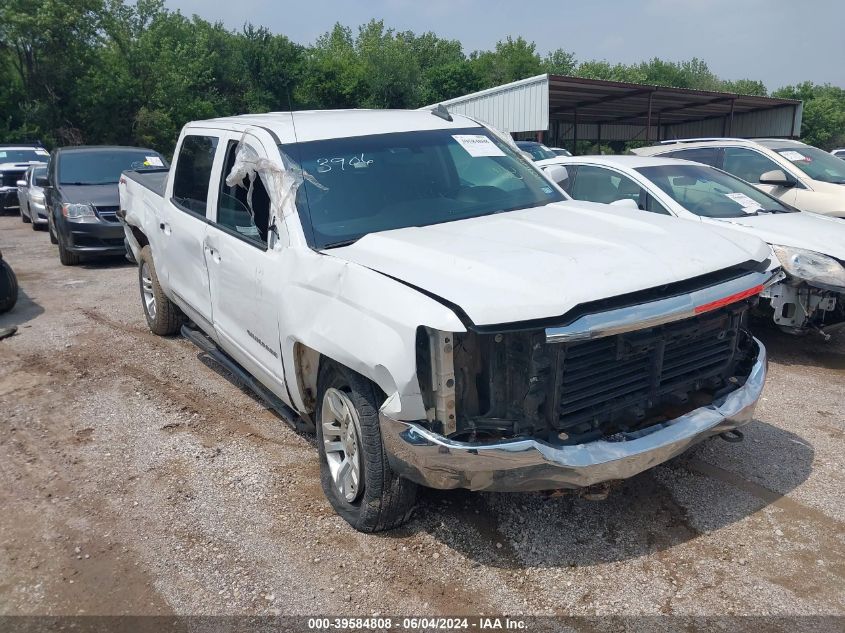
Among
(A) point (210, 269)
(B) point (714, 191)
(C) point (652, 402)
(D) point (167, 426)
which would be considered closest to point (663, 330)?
(C) point (652, 402)

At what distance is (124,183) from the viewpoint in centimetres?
701

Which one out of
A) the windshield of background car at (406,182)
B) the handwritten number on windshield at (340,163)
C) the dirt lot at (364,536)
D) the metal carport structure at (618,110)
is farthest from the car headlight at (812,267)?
the metal carport structure at (618,110)

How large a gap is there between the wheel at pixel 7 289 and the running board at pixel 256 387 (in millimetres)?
3497

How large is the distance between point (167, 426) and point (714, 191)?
5322mm

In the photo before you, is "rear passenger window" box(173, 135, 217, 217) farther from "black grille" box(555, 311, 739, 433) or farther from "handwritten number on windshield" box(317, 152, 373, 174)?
"black grille" box(555, 311, 739, 433)

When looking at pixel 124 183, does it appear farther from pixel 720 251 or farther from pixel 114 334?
pixel 720 251

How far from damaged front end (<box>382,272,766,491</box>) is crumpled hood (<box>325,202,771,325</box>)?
0.12m

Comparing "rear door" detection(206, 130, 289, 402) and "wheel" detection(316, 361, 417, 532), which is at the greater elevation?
"rear door" detection(206, 130, 289, 402)

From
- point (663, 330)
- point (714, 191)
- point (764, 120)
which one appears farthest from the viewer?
point (764, 120)

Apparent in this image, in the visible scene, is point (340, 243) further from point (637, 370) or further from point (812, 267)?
point (812, 267)

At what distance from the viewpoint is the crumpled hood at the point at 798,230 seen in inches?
217

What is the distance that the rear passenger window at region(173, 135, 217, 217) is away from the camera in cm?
→ 480

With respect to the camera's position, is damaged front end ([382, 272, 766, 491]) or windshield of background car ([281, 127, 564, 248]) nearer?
damaged front end ([382, 272, 766, 491])

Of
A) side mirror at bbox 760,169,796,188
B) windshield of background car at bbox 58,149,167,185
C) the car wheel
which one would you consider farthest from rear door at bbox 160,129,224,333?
side mirror at bbox 760,169,796,188
